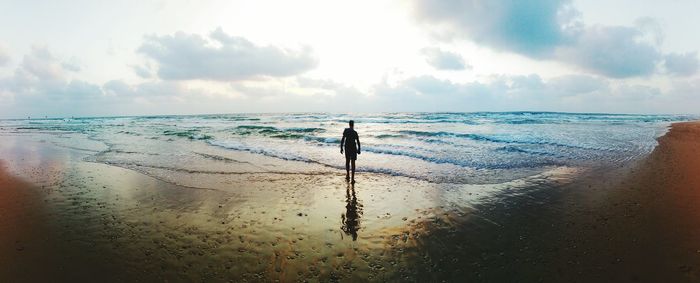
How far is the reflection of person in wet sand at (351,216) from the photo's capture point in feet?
21.6

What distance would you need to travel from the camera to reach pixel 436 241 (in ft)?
19.6

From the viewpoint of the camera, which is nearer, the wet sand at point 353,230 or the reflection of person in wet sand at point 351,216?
the wet sand at point 353,230

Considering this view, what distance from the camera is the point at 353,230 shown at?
21.6ft

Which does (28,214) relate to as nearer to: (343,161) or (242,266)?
(242,266)

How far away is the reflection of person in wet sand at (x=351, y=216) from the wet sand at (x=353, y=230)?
0.12ft

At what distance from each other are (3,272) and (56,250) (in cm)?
76

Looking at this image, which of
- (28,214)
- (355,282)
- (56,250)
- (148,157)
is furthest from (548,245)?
(148,157)

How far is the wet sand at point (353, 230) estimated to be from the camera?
4.92 metres

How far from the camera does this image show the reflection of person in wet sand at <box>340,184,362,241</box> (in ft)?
21.6

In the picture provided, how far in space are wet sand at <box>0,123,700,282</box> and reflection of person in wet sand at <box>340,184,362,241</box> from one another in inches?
1.4

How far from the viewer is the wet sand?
16.1 ft

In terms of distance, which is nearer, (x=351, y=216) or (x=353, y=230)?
(x=353, y=230)

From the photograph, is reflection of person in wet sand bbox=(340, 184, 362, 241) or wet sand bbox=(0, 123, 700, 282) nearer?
wet sand bbox=(0, 123, 700, 282)

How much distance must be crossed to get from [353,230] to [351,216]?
91 centimetres
